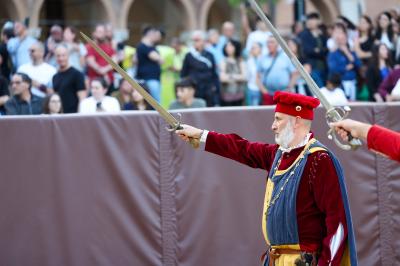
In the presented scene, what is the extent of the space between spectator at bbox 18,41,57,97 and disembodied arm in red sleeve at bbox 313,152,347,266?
275 inches

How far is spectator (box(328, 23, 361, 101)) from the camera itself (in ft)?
45.3

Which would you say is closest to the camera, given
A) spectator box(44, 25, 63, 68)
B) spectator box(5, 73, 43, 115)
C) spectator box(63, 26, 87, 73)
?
spectator box(5, 73, 43, 115)

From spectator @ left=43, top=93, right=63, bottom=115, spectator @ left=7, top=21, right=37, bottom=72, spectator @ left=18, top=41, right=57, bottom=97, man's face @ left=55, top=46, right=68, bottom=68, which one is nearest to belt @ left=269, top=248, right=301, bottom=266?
spectator @ left=43, top=93, right=63, bottom=115

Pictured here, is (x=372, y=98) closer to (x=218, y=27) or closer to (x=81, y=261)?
(x=81, y=261)

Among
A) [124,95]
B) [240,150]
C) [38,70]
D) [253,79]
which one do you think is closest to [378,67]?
[253,79]

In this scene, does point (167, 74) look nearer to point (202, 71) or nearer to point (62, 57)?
point (202, 71)

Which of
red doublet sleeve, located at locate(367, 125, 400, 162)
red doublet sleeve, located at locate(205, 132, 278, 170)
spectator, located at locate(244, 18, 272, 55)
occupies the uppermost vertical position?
spectator, located at locate(244, 18, 272, 55)

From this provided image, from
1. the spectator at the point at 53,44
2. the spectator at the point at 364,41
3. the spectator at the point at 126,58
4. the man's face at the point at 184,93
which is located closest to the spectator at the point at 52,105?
the man's face at the point at 184,93

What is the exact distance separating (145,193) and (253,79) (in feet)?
19.2

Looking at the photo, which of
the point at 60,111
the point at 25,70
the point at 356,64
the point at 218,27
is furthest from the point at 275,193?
the point at 218,27

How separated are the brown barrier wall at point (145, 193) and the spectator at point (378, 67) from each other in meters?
5.16

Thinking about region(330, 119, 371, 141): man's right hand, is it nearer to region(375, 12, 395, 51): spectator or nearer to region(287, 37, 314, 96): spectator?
region(287, 37, 314, 96): spectator

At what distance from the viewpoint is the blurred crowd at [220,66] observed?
1210cm

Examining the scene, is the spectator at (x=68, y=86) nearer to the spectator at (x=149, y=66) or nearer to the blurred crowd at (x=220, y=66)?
the blurred crowd at (x=220, y=66)
